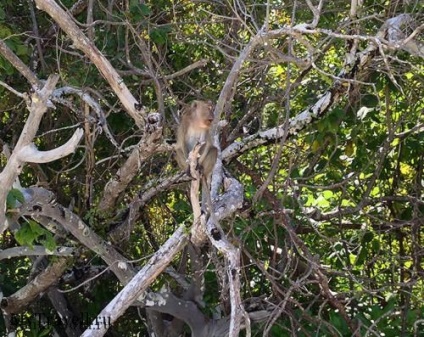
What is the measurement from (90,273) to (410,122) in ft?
9.08

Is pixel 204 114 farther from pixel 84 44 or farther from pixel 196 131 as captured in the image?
pixel 84 44

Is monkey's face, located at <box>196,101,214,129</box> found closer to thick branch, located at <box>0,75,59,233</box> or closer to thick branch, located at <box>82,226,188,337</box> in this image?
thick branch, located at <box>82,226,188,337</box>

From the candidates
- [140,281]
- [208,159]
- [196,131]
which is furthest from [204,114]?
[140,281]

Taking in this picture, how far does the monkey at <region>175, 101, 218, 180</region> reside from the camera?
5.02 meters

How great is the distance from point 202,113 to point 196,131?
0.27 m

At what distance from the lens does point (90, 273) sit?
605 cm

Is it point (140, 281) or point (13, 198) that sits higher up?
point (13, 198)

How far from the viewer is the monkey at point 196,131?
5.02 meters

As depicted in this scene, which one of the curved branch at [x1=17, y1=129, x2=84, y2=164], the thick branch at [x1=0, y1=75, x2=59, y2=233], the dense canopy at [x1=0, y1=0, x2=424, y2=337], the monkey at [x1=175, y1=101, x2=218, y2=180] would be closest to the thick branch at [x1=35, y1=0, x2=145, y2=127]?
the dense canopy at [x1=0, y1=0, x2=424, y2=337]

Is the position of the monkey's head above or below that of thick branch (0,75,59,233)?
below

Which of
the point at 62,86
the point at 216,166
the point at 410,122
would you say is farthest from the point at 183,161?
the point at 410,122

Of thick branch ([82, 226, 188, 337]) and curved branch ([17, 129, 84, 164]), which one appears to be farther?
thick branch ([82, 226, 188, 337])

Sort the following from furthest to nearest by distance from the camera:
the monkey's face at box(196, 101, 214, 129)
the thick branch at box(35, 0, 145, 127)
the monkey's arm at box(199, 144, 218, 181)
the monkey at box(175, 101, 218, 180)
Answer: the monkey's face at box(196, 101, 214, 129)
the monkey at box(175, 101, 218, 180)
the monkey's arm at box(199, 144, 218, 181)
the thick branch at box(35, 0, 145, 127)

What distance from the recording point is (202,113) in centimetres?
535
